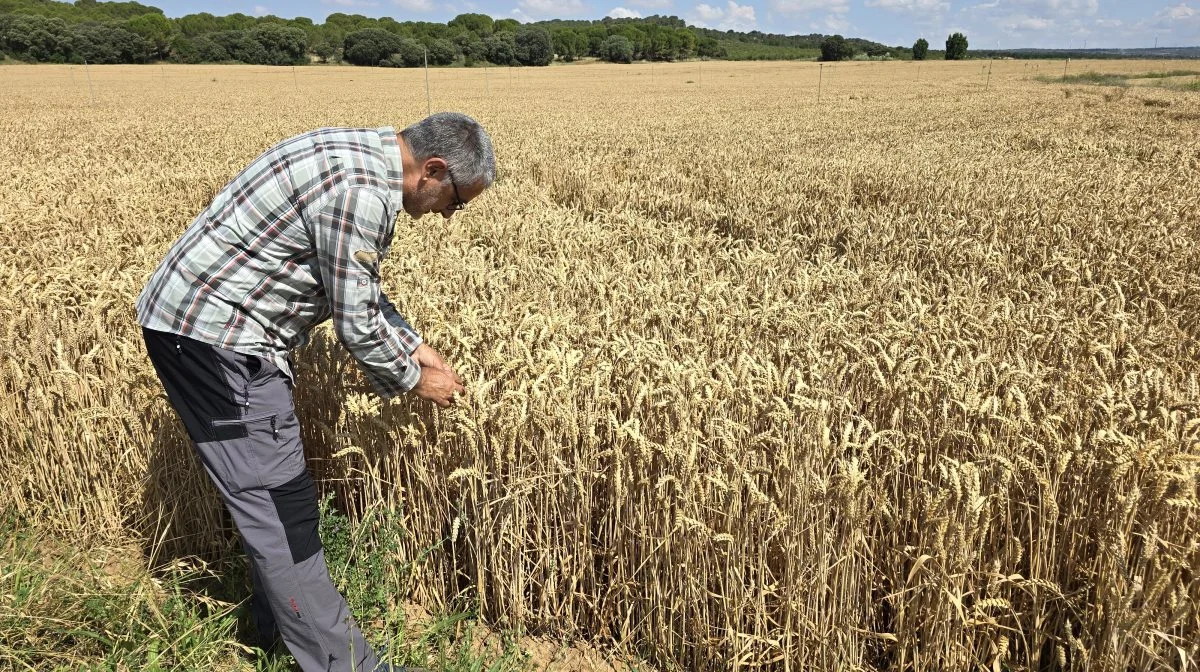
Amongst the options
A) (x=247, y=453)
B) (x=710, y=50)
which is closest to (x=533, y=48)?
(x=710, y=50)

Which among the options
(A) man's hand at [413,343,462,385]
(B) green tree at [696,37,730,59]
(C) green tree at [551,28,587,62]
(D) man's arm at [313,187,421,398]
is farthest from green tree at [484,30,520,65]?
(D) man's arm at [313,187,421,398]

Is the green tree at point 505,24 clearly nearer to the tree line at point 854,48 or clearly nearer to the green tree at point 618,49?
the green tree at point 618,49

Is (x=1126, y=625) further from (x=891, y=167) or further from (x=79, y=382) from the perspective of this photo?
(x=891, y=167)

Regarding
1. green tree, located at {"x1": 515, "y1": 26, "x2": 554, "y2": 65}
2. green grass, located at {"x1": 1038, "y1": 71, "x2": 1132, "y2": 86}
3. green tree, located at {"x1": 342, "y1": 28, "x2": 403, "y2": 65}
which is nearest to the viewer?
green grass, located at {"x1": 1038, "y1": 71, "x2": 1132, "y2": 86}

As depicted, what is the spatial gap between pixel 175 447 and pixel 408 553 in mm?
1239

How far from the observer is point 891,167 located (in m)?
9.37

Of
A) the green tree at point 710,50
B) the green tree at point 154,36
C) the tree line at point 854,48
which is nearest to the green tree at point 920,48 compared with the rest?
the tree line at point 854,48

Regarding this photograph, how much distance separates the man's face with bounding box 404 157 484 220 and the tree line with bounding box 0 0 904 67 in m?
50.8

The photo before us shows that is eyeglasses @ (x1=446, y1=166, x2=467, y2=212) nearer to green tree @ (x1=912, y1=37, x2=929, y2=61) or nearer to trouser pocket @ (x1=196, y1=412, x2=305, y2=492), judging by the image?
trouser pocket @ (x1=196, y1=412, x2=305, y2=492)

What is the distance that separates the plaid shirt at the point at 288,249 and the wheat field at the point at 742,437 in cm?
57

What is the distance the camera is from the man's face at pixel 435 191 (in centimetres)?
230

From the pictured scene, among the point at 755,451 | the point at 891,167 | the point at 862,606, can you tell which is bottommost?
the point at 862,606

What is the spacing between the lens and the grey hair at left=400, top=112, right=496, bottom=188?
2.28 meters

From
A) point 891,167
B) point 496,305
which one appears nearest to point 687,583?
point 496,305
